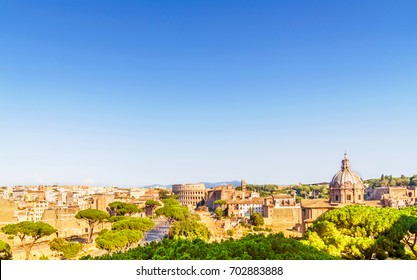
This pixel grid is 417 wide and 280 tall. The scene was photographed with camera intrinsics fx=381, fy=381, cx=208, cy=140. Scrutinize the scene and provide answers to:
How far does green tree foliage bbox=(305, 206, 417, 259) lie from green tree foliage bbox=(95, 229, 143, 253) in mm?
11796

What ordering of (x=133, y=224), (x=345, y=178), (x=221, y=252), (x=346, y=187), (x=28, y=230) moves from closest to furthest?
(x=221, y=252) → (x=28, y=230) → (x=133, y=224) → (x=346, y=187) → (x=345, y=178)

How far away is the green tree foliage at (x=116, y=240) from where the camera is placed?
922 inches

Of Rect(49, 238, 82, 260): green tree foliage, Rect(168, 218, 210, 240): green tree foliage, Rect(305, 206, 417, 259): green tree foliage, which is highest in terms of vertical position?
Rect(305, 206, 417, 259): green tree foliage

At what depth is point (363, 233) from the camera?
19.1 meters

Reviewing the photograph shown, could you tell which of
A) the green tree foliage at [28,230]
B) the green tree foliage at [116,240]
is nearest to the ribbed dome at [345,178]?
the green tree foliage at [116,240]

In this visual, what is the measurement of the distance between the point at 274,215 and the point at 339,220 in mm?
26543

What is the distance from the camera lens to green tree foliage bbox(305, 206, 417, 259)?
53.4 feet

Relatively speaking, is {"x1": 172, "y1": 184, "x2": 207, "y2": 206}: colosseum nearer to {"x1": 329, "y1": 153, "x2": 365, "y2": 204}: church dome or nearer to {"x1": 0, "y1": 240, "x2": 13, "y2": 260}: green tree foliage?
{"x1": 329, "y1": 153, "x2": 365, "y2": 204}: church dome

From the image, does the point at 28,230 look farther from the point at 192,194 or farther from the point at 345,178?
the point at 192,194

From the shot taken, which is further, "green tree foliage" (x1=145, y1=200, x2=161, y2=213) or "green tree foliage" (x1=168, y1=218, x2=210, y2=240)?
"green tree foliage" (x1=145, y1=200, x2=161, y2=213)

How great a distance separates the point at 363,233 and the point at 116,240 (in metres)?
14.5

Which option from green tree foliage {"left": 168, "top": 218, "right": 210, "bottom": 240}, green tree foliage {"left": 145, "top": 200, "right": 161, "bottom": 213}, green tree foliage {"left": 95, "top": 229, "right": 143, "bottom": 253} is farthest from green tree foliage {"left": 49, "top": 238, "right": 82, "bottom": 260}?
green tree foliage {"left": 145, "top": 200, "right": 161, "bottom": 213}

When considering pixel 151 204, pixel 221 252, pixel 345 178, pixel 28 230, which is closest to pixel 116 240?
pixel 28 230
